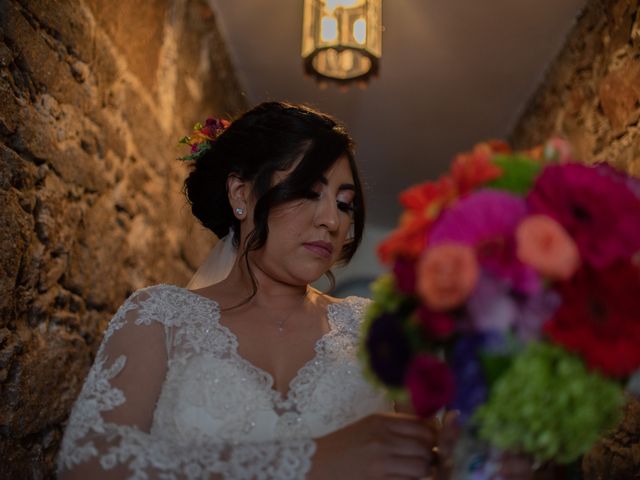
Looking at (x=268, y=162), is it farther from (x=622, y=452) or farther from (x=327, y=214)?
(x=622, y=452)

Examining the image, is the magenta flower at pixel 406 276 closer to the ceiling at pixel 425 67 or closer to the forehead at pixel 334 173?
the forehead at pixel 334 173

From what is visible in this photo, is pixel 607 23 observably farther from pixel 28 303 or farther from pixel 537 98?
pixel 28 303

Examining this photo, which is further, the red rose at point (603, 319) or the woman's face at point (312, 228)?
the woman's face at point (312, 228)

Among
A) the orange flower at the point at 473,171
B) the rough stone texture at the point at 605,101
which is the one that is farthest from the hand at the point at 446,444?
the rough stone texture at the point at 605,101

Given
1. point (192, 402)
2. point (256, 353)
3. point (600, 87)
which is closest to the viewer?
point (192, 402)

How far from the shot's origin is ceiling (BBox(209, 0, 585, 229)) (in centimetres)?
345

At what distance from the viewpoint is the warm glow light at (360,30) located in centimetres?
277

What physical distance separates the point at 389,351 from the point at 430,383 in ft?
0.24

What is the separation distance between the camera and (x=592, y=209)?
0.78 meters

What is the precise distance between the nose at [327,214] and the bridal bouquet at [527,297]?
911 millimetres

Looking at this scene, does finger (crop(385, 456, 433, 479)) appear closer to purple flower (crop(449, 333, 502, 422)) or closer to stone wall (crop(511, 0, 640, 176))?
purple flower (crop(449, 333, 502, 422))

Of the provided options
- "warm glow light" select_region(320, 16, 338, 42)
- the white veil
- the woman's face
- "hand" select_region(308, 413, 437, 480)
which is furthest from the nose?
"warm glow light" select_region(320, 16, 338, 42)

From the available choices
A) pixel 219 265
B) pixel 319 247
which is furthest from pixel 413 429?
pixel 219 265

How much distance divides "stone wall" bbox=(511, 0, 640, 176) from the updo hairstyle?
1.22 meters
